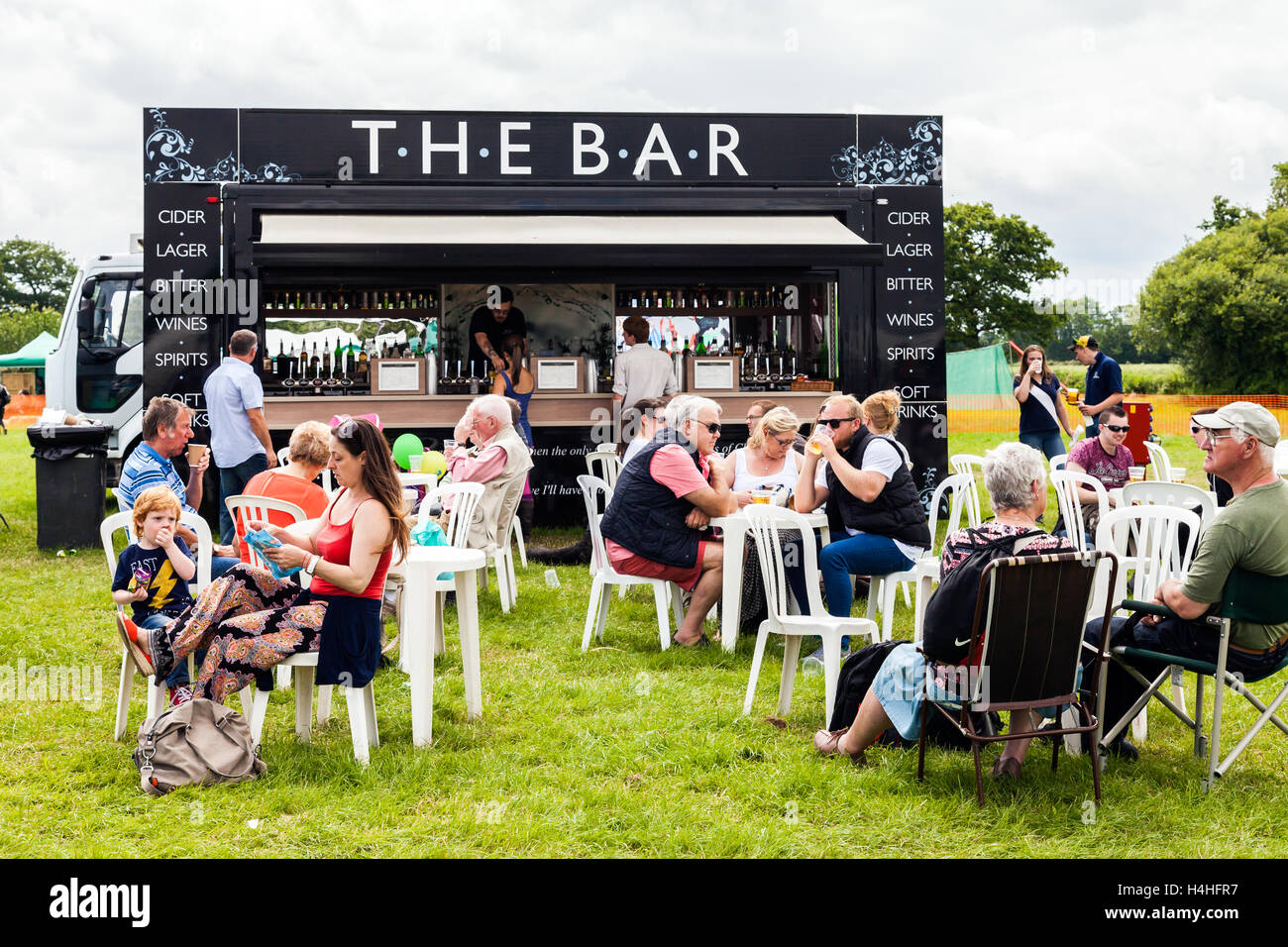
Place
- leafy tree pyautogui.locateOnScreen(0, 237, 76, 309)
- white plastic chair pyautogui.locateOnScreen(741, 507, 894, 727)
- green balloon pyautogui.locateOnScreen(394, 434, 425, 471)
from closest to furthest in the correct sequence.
Result: white plastic chair pyautogui.locateOnScreen(741, 507, 894, 727) → green balloon pyautogui.locateOnScreen(394, 434, 425, 471) → leafy tree pyautogui.locateOnScreen(0, 237, 76, 309)

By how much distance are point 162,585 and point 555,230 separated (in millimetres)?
5507

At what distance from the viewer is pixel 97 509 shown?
905cm

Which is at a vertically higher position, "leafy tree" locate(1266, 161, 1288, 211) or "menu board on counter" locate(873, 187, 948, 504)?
"leafy tree" locate(1266, 161, 1288, 211)

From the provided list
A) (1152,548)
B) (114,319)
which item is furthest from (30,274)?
(1152,548)

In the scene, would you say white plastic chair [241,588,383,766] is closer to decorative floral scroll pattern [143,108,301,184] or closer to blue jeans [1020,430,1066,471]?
decorative floral scroll pattern [143,108,301,184]

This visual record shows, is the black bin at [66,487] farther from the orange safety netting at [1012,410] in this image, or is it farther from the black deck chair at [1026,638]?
the orange safety netting at [1012,410]

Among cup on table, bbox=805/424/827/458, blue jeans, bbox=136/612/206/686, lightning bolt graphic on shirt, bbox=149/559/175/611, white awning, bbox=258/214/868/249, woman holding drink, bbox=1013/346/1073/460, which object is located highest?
white awning, bbox=258/214/868/249

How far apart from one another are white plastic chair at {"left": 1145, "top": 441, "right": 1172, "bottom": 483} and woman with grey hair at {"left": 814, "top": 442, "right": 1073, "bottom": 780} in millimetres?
4474

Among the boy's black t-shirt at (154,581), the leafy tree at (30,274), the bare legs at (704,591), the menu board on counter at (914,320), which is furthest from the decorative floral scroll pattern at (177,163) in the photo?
the leafy tree at (30,274)

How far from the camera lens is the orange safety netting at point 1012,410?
896 inches

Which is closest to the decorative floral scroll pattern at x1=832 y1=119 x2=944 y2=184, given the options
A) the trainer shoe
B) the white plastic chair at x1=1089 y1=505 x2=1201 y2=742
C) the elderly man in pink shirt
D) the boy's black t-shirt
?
the elderly man in pink shirt

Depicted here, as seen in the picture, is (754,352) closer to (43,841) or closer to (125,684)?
(125,684)

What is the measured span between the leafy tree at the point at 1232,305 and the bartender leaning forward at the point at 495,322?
27285 millimetres

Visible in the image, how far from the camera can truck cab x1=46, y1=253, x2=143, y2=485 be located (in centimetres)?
1045
